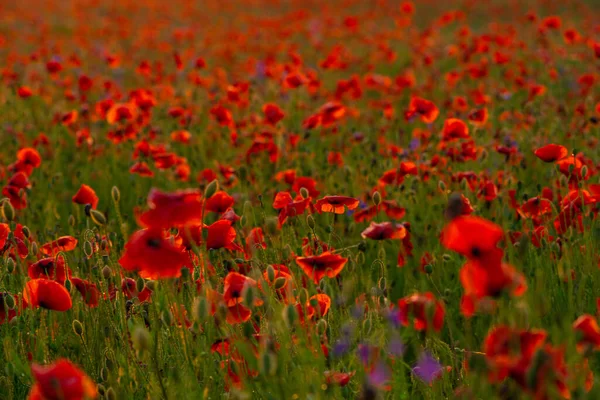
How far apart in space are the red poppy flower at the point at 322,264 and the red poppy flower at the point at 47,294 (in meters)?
0.55

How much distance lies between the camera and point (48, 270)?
6.39 feet

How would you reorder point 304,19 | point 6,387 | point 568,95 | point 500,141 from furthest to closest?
point 304,19 → point 568,95 → point 500,141 → point 6,387

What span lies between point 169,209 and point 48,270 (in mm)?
705

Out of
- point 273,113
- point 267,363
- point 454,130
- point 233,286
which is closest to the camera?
point 267,363

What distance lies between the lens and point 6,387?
1811 millimetres

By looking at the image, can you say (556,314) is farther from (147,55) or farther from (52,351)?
(147,55)

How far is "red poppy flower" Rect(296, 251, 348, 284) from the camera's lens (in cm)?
168

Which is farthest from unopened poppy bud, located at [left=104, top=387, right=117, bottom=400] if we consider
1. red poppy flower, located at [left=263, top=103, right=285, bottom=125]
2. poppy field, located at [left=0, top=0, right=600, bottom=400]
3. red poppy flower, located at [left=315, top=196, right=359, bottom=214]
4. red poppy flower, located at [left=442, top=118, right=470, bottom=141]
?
red poppy flower, located at [left=263, top=103, right=285, bottom=125]

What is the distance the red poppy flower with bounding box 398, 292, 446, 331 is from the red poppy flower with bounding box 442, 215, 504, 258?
0.79 feet

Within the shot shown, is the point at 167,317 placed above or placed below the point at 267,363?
below

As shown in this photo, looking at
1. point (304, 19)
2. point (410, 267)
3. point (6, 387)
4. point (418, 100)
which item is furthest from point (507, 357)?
point (304, 19)

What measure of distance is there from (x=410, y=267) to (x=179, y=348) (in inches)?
42.6

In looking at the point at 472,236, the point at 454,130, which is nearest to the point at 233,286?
the point at 472,236

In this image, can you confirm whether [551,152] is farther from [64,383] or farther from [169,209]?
[64,383]
